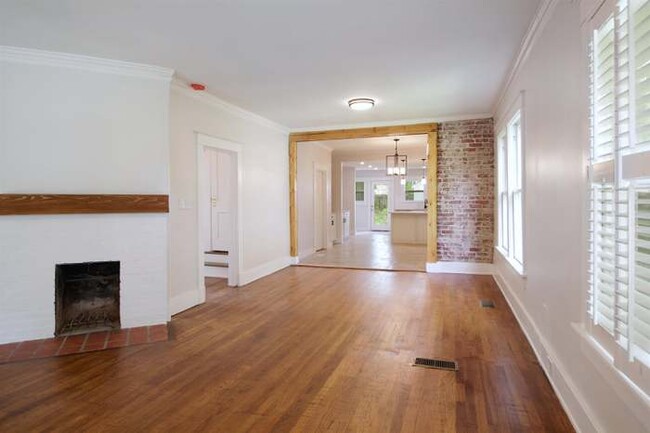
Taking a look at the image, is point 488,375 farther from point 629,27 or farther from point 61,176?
point 61,176

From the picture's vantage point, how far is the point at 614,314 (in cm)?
146

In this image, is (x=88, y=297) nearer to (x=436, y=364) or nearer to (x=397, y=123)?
(x=436, y=364)

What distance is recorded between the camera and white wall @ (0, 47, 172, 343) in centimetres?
330

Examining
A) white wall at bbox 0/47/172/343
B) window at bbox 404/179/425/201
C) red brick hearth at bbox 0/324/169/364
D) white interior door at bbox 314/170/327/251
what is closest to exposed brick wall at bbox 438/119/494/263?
white interior door at bbox 314/170/327/251

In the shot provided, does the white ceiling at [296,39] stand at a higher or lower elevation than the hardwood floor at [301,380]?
higher

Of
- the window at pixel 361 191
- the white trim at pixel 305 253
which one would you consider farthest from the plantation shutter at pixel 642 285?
the window at pixel 361 191

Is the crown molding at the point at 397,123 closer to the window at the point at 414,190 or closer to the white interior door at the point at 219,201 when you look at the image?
the white interior door at the point at 219,201

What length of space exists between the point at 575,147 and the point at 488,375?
1.64 meters

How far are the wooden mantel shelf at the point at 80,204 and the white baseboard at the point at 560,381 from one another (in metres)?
3.55

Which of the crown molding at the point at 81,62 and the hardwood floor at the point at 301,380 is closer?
the hardwood floor at the point at 301,380

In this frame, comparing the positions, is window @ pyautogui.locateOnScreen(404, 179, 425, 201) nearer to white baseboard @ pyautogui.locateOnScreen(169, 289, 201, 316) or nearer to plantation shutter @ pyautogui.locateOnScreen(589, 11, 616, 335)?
white baseboard @ pyautogui.locateOnScreen(169, 289, 201, 316)

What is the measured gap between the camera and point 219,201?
6.60 metres

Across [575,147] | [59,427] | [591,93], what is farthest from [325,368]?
[591,93]

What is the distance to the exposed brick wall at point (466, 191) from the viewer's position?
6.20 metres
